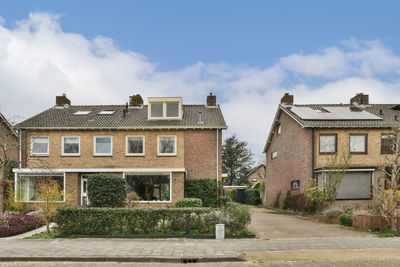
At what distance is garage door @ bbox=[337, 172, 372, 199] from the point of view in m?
21.8

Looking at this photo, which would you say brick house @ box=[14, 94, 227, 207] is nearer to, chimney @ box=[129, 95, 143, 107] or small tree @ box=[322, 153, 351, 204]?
chimney @ box=[129, 95, 143, 107]

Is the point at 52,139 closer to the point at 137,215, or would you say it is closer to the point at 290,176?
the point at 137,215

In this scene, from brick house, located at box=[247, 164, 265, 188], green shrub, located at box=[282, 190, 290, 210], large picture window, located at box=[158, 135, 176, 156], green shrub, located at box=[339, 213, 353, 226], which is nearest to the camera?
green shrub, located at box=[339, 213, 353, 226]

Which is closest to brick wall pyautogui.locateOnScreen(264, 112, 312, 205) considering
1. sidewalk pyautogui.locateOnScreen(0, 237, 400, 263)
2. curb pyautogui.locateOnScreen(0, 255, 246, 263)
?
sidewalk pyautogui.locateOnScreen(0, 237, 400, 263)

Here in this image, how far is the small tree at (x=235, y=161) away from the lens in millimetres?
58031

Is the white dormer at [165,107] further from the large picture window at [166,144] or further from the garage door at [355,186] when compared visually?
the garage door at [355,186]

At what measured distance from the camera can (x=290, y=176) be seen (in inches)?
1020

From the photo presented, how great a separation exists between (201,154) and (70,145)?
9014 mm

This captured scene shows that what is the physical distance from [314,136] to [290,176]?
4.78m

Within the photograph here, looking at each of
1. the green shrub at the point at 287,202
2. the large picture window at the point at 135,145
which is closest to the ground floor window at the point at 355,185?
the green shrub at the point at 287,202

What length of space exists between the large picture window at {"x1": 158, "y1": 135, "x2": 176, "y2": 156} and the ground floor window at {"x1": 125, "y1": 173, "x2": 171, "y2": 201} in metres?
1.68

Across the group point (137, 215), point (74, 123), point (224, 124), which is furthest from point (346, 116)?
point (74, 123)

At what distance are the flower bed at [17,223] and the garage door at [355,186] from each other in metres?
18.5

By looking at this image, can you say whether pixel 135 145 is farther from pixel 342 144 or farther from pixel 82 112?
pixel 342 144
